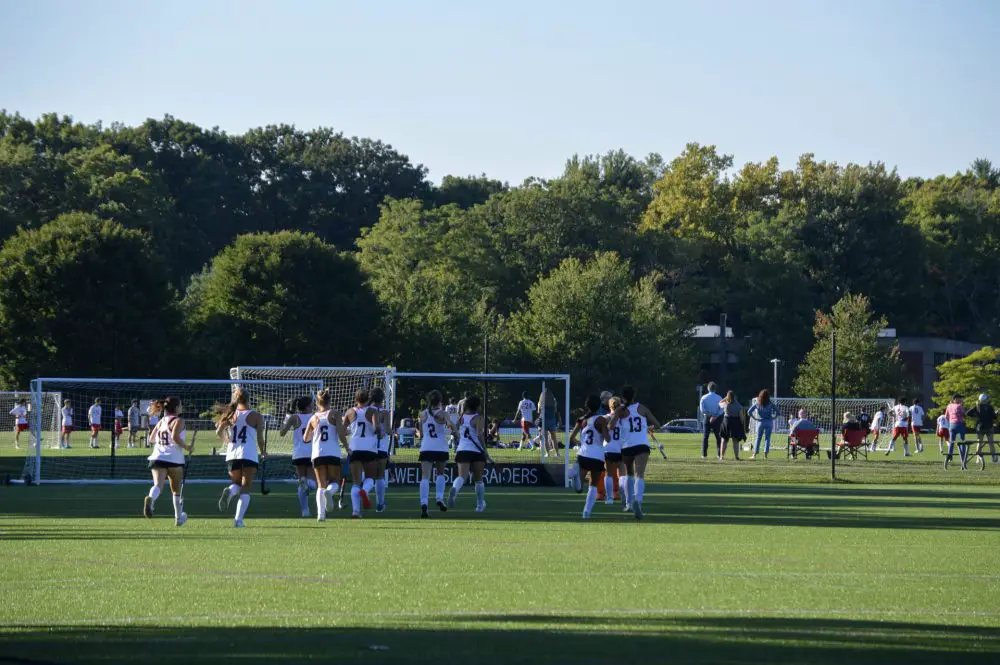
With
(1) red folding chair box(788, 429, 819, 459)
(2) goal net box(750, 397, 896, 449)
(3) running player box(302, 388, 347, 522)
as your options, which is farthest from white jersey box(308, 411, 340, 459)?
(2) goal net box(750, 397, 896, 449)

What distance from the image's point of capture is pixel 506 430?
198 ft

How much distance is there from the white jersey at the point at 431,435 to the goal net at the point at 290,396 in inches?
369

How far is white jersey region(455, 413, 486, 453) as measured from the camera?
74.0ft

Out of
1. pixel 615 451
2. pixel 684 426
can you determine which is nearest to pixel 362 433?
pixel 615 451

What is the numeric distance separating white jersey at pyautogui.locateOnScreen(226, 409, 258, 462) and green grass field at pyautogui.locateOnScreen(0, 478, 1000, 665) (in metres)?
0.89

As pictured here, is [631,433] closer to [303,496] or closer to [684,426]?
[303,496]

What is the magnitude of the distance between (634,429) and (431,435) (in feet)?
9.76

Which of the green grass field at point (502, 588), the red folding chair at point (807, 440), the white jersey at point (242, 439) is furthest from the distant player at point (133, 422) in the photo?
the white jersey at point (242, 439)

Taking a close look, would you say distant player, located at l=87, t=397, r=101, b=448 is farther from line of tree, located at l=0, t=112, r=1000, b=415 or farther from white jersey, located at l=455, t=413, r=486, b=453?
white jersey, located at l=455, t=413, r=486, b=453

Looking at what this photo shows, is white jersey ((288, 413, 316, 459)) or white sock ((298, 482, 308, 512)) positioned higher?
white jersey ((288, 413, 316, 459))

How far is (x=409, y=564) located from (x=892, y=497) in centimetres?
1508

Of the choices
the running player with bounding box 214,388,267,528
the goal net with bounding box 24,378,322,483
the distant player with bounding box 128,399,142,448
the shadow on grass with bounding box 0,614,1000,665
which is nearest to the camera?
the shadow on grass with bounding box 0,614,1000,665

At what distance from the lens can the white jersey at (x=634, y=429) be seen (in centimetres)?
2178

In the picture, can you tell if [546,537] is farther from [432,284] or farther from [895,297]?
[895,297]
